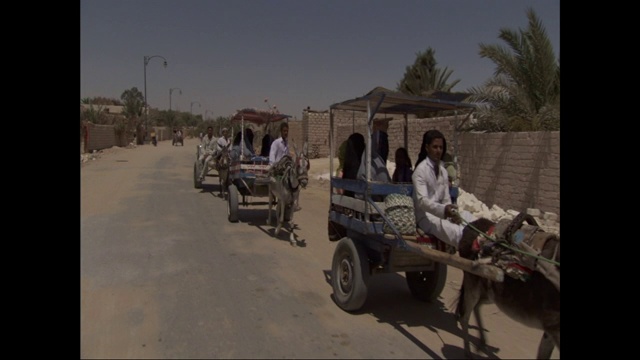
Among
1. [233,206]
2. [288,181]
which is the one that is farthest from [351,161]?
[233,206]

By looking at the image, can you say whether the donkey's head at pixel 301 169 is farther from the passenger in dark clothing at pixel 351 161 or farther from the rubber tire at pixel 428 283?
the rubber tire at pixel 428 283

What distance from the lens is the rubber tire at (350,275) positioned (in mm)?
5180

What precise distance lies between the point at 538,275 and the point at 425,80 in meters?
25.5

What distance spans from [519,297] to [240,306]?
2.98 m

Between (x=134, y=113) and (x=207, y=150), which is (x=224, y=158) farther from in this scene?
(x=134, y=113)

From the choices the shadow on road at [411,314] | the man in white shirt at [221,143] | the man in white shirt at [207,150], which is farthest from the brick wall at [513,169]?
the man in white shirt at [207,150]

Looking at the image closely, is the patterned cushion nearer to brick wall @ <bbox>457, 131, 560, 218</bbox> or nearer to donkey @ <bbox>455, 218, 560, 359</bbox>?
donkey @ <bbox>455, 218, 560, 359</bbox>

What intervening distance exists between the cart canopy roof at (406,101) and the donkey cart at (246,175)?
4.77 m

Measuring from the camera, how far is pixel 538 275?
11.5 feet

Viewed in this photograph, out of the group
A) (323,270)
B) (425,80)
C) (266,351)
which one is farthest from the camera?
(425,80)

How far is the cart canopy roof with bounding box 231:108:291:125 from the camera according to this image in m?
12.3
